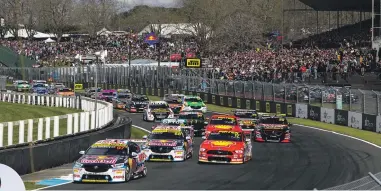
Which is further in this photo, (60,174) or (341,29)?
(341,29)

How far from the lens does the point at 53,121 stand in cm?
3111

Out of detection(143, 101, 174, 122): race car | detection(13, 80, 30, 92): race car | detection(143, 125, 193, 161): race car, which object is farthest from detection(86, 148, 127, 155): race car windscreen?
detection(13, 80, 30, 92): race car

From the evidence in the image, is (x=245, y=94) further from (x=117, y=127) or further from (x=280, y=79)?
(x=117, y=127)

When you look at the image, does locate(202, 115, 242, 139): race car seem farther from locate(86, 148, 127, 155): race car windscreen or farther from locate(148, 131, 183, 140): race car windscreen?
locate(86, 148, 127, 155): race car windscreen

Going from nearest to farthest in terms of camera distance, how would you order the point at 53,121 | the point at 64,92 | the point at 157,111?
the point at 53,121 → the point at 157,111 → the point at 64,92

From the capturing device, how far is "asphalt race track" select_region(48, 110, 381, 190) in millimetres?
22016

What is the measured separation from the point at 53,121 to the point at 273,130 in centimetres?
1093

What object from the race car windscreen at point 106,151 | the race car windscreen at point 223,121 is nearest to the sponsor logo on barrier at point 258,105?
the race car windscreen at point 223,121

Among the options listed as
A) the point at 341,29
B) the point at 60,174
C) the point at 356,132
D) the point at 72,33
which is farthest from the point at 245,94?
the point at 72,33

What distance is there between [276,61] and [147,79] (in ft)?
63.6

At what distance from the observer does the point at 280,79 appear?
59438 mm

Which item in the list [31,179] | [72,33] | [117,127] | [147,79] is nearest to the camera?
[31,179]

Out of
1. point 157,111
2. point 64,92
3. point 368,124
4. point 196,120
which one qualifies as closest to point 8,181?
point 196,120

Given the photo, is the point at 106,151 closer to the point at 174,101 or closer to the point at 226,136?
the point at 226,136
